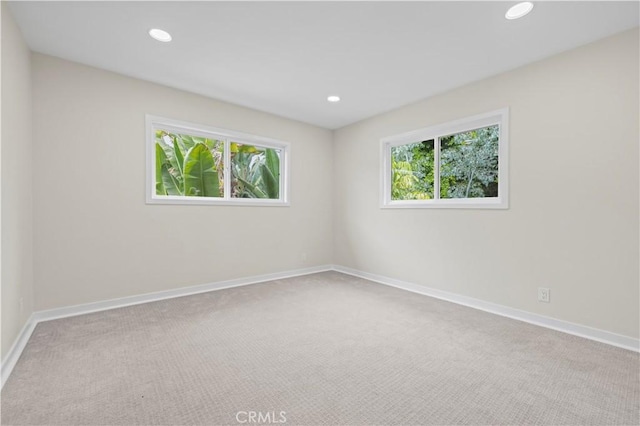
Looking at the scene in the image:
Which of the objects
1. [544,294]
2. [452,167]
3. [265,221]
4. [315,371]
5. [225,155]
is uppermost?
[225,155]

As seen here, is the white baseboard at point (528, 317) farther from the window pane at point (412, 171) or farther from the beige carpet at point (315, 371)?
the window pane at point (412, 171)

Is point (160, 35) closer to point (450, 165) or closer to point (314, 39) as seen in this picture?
point (314, 39)

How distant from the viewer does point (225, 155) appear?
403 centimetres

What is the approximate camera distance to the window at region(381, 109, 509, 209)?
314 centimetres

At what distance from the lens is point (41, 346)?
2.19 m

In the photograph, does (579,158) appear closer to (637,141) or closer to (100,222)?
(637,141)

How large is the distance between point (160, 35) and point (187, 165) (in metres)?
1.65

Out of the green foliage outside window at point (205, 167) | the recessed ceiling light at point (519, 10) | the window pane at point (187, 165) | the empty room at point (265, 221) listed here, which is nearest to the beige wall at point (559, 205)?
the empty room at point (265, 221)

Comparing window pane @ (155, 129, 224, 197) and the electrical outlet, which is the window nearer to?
the electrical outlet

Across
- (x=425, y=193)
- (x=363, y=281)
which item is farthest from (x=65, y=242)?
(x=425, y=193)

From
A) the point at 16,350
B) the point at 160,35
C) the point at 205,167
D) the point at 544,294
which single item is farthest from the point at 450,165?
the point at 16,350

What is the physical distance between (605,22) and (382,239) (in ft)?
9.95

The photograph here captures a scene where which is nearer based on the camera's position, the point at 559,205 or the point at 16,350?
the point at 16,350

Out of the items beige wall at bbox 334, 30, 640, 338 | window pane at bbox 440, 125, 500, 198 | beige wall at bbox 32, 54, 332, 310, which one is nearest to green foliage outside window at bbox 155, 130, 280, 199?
beige wall at bbox 32, 54, 332, 310
